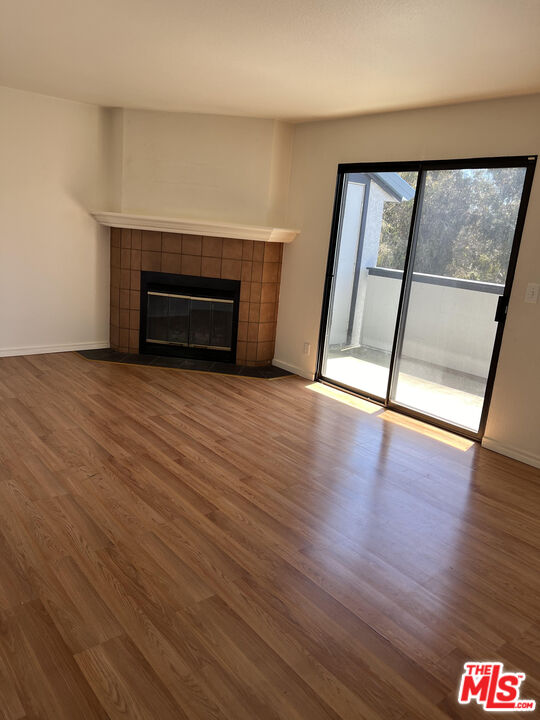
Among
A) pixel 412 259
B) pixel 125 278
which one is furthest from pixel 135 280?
pixel 412 259

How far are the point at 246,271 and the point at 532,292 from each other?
2.53 metres

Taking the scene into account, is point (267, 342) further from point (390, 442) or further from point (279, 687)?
point (279, 687)

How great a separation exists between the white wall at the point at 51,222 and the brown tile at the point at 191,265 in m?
0.84

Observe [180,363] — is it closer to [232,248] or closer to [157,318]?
[157,318]

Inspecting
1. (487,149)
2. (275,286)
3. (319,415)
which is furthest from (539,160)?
(275,286)

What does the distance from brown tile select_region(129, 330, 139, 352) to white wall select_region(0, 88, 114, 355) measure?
1.35ft

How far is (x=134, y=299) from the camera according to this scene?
5.11m

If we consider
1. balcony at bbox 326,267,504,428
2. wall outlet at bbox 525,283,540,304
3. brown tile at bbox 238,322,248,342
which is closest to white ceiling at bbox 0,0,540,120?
wall outlet at bbox 525,283,540,304

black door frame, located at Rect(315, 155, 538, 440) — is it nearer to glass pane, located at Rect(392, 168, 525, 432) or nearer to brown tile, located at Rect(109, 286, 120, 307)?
glass pane, located at Rect(392, 168, 525, 432)

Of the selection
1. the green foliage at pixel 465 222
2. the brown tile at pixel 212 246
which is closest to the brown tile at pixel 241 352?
the brown tile at pixel 212 246

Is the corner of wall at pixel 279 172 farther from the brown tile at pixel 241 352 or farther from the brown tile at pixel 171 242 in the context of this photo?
the brown tile at pixel 241 352

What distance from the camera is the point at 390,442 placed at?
3.60m

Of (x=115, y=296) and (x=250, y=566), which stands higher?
(x=115, y=296)

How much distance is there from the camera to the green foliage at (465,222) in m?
3.43
